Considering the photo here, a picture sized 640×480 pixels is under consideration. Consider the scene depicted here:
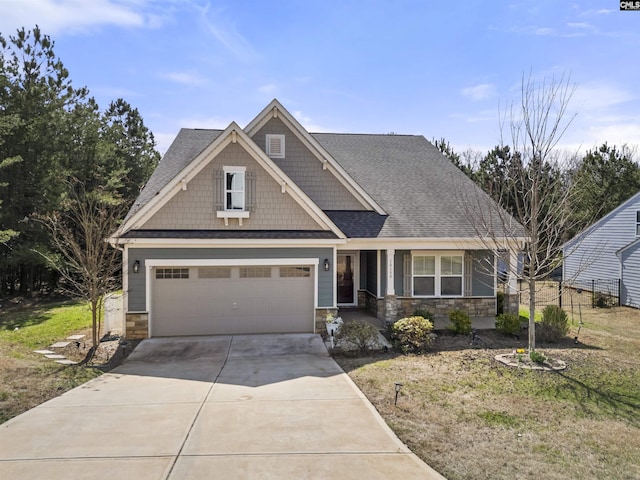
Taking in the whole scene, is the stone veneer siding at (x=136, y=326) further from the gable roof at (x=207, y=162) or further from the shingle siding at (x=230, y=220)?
the shingle siding at (x=230, y=220)

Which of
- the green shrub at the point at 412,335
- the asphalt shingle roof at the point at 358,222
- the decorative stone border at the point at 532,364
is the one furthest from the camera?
the asphalt shingle roof at the point at 358,222

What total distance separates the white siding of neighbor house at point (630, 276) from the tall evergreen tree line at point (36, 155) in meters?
23.0

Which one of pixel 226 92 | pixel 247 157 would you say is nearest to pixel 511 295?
pixel 247 157

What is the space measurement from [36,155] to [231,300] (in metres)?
14.4

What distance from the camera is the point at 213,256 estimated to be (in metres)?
13.2

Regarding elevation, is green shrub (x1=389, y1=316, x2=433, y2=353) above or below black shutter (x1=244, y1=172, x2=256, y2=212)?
below

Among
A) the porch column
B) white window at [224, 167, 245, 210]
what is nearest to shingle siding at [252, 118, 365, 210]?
the porch column

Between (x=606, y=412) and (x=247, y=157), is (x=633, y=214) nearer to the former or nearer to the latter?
(x=606, y=412)

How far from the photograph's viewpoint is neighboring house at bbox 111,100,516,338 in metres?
13.1

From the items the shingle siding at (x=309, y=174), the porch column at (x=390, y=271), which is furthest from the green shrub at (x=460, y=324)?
the shingle siding at (x=309, y=174)

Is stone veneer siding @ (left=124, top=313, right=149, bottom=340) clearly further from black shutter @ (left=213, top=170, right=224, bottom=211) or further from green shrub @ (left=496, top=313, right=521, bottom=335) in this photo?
green shrub @ (left=496, top=313, right=521, bottom=335)

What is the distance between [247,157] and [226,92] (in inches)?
129

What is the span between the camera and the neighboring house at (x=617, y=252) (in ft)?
67.5

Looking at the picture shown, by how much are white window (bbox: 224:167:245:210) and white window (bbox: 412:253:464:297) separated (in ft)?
21.7
